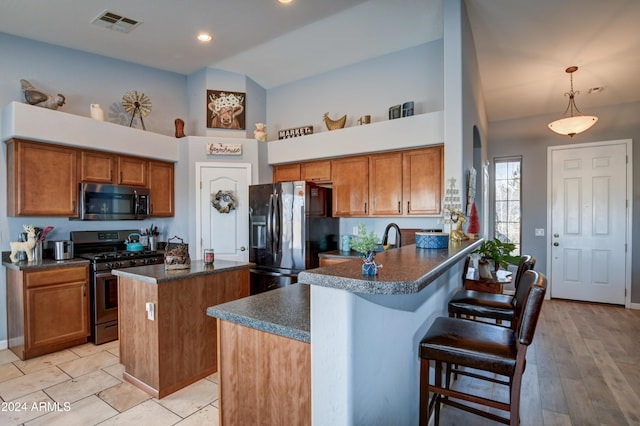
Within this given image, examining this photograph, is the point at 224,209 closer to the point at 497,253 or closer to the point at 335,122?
the point at 335,122

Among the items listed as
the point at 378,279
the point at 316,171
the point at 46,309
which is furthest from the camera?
the point at 316,171

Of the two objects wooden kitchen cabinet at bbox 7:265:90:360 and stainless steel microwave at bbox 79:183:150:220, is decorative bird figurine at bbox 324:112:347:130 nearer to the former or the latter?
stainless steel microwave at bbox 79:183:150:220

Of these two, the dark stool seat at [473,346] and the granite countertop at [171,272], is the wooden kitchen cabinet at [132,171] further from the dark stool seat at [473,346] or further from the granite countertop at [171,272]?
the dark stool seat at [473,346]

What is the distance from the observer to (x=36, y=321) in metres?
3.05

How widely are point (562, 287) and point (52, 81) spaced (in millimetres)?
7552

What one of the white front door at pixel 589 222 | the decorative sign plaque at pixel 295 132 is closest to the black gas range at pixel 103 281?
the decorative sign plaque at pixel 295 132

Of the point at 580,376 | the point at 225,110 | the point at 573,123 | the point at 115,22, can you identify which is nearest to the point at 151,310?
the point at 115,22

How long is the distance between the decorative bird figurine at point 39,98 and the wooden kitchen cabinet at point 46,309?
1.69m

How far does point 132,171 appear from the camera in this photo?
4020 millimetres

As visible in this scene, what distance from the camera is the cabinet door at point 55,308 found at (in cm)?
302

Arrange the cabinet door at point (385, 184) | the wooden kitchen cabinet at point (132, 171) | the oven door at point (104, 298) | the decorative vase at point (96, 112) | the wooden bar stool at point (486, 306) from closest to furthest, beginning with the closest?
the wooden bar stool at point (486, 306) → the oven door at point (104, 298) → the decorative vase at point (96, 112) → the cabinet door at point (385, 184) → the wooden kitchen cabinet at point (132, 171)

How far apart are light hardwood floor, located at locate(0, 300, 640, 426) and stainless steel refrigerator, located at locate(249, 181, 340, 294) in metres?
1.50

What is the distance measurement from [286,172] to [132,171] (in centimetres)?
195

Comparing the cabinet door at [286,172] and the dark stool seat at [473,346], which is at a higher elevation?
the cabinet door at [286,172]
